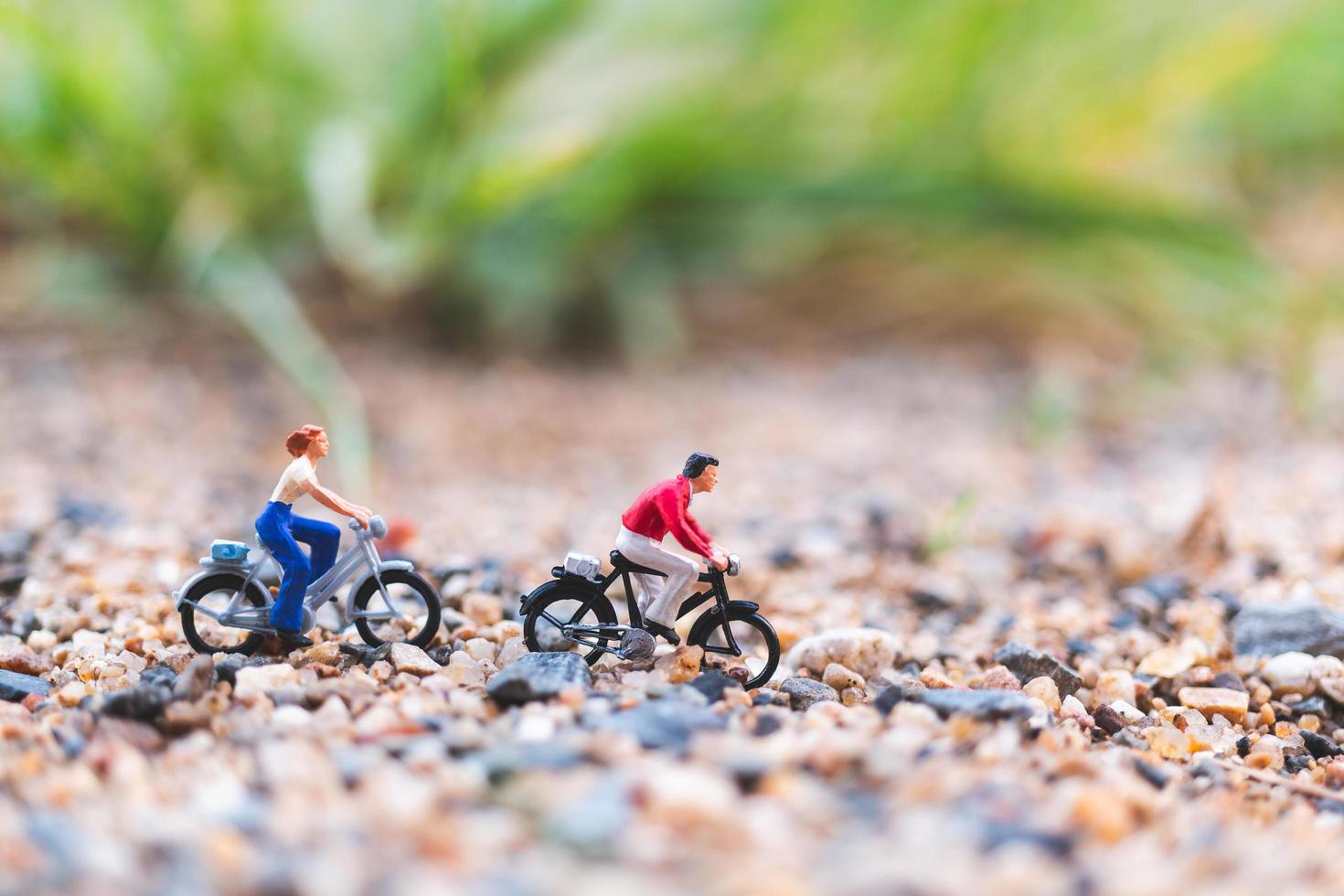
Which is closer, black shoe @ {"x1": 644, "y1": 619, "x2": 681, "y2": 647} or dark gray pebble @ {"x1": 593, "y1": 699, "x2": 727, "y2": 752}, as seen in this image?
dark gray pebble @ {"x1": 593, "y1": 699, "x2": 727, "y2": 752}

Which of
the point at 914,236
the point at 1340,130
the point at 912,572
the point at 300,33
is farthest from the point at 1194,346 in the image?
the point at 300,33

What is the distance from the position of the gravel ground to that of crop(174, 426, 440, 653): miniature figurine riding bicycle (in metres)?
0.03

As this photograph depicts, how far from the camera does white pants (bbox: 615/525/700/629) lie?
896 millimetres

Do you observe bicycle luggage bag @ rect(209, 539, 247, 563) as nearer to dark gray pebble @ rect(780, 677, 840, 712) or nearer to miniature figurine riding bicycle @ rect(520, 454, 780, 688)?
miniature figurine riding bicycle @ rect(520, 454, 780, 688)

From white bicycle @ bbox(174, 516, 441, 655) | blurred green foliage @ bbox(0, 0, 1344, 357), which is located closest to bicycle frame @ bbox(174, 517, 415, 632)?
white bicycle @ bbox(174, 516, 441, 655)

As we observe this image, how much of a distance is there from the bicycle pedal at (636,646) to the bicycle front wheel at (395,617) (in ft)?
0.50

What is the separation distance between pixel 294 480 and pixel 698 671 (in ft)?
1.17

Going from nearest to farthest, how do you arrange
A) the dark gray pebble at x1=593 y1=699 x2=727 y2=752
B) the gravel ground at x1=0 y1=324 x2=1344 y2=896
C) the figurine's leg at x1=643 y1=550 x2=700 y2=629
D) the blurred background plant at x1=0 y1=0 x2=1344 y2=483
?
the gravel ground at x1=0 y1=324 x2=1344 y2=896 → the dark gray pebble at x1=593 y1=699 x2=727 y2=752 → the figurine's leg at x1=643 y1=550 x2=700 y2=629 → the blurred background plant at x1=0 y1=0 x2=1344 y2=483

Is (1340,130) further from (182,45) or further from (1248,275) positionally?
(182,45)

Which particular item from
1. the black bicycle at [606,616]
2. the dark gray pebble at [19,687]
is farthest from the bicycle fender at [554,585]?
the dark gray pebble at [19,687]

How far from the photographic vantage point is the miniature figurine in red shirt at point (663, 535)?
892mm

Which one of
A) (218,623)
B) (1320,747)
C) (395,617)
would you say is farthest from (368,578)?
(1320,747)

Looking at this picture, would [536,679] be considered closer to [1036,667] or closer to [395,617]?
[395,617]

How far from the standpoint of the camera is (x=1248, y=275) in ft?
6.68
